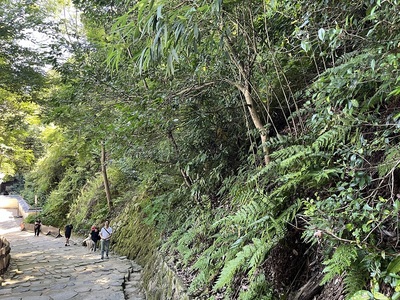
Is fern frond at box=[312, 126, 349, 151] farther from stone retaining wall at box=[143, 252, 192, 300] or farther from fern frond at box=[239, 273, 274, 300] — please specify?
stone retaining wall at box=[143, 252, 192, 300]

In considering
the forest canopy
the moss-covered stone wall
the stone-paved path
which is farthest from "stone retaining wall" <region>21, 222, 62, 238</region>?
the forest canopy

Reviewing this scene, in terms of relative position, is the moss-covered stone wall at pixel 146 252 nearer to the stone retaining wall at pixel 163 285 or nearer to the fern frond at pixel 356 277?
the stone retaining wall at pixel 163 285

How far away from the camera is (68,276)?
295 inches

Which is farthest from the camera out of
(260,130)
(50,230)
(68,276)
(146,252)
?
(50,230)

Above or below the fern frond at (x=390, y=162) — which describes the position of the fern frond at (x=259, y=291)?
below

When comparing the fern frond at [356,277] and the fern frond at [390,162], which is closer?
the fern frond at [356,277]

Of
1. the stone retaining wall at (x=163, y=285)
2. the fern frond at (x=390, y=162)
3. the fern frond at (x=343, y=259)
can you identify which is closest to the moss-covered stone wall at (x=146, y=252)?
the stone retaining wall at (x=163, y=285)

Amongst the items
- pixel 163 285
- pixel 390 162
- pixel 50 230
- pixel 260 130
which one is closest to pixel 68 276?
pixel 163 285

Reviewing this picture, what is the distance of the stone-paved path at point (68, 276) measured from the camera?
5984 millimetres

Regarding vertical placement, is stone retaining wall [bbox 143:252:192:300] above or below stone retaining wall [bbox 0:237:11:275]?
below

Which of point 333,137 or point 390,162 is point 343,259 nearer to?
point 390,162

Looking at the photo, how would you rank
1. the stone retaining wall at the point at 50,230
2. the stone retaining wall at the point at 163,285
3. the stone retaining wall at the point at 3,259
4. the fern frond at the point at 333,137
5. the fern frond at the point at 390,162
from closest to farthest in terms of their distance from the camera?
the fern frond at the point at 390,162, the fern frond at the point at 333,137, the stone retaining wall at the point at 163,285, the stone retaining wall at the point at 3,259, the stone retaining wall at the point at 50,230

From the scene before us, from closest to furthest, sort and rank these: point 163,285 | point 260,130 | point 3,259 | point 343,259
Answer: point 343,259 < point 260,130 < point 163,285 < point 3,259

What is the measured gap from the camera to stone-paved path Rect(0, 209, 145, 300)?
236 inches
